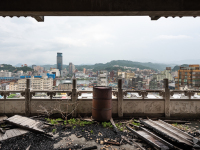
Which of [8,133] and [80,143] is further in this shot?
[8,133]

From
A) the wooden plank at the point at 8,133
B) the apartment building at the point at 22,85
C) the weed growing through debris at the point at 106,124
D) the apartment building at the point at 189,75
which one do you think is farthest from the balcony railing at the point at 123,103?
the apartment building at the point at 189,75

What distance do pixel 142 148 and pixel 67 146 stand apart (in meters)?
2.83

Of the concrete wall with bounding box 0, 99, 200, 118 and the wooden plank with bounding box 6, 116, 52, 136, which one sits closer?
the wooden plank with bounding box 6, 116, 52, 136

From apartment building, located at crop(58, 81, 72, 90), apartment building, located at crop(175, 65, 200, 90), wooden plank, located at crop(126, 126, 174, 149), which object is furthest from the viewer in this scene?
apartment building, located at crop(175, 65, 200, 90)

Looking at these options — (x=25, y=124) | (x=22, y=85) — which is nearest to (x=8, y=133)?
(x=25, y=124)

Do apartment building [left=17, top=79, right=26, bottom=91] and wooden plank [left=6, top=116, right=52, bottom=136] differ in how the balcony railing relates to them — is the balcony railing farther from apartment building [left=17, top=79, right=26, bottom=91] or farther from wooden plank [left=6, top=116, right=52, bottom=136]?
wooden plank [left=6, top=116, right=52, bottom=136]

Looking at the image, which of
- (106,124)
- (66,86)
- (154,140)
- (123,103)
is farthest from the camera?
(66,86)

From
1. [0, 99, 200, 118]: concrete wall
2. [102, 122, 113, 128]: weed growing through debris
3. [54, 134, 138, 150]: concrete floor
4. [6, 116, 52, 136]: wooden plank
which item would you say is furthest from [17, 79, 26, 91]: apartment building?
[102, 122, 113, 128]: weed growing through debris

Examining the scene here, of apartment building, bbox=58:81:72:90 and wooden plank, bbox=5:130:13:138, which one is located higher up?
apartment building, bbox=58:81:72:90
